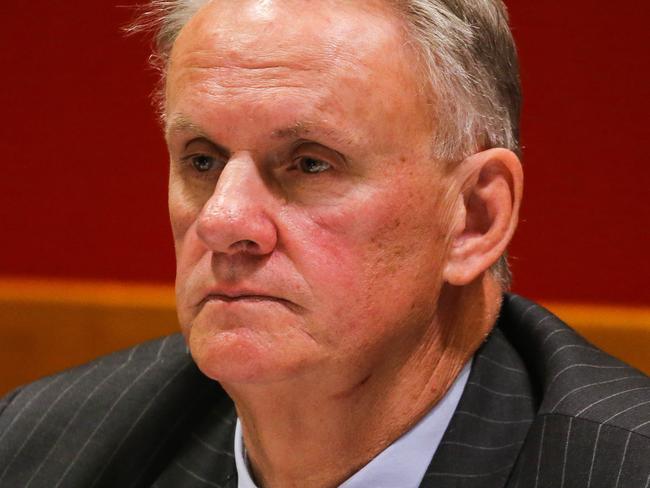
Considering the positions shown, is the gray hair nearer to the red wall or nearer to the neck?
the neck

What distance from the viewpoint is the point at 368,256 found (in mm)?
1610

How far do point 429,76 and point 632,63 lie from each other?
102cm

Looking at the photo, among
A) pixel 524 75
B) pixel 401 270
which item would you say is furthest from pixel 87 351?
pixel 401 270

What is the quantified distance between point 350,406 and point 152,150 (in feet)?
4.42

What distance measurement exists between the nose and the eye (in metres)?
0.09

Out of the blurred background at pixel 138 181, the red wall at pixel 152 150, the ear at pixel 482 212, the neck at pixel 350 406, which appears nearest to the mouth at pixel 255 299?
the neck at pixel 350 406

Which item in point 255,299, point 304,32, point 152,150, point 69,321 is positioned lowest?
point 69,321

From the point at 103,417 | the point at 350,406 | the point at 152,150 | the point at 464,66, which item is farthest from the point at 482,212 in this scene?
the point at 152,150

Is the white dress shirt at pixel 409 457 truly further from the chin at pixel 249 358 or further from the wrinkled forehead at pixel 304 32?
the wrinkled forehead at pixel 304 32

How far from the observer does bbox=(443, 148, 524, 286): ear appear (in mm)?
1722

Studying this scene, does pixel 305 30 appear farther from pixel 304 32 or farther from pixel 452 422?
pixel 452 422

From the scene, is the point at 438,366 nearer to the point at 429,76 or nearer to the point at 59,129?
the point at 429,76

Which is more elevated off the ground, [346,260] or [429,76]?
[429,76]

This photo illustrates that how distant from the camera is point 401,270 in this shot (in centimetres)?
164
